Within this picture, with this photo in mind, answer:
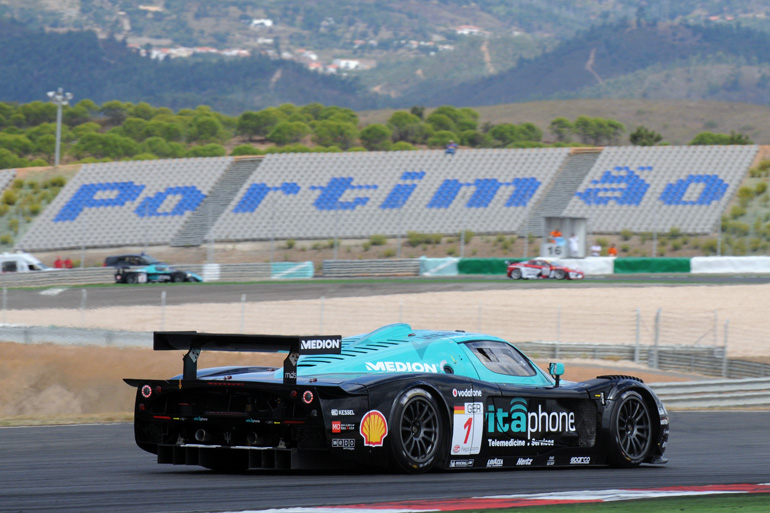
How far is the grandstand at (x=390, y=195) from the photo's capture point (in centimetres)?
5775

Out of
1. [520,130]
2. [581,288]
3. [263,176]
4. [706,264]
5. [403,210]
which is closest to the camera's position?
[581,288]

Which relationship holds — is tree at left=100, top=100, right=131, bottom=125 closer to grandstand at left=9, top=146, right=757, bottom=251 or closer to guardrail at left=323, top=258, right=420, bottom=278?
grandstand at left=9, top=146, right=757, bottom=251

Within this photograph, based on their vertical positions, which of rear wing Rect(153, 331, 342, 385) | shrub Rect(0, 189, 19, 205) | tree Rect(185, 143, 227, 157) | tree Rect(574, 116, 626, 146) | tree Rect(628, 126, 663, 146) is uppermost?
tree Rect(574, 116, 626, 146)

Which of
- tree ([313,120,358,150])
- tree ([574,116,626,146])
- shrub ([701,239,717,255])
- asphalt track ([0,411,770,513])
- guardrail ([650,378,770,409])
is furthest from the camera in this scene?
tree ([574,116,626,146])

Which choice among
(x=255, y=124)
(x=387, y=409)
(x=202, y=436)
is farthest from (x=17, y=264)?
(x=255, y=124)

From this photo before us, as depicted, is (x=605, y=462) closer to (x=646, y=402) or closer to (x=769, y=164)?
(x=646, y=402)

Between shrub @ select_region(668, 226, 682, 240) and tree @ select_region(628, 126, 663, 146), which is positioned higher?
tree @ select_region(628, 126, 663, 146)

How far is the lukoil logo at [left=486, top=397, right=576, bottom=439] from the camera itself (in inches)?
346

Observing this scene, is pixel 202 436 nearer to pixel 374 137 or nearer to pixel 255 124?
pixel 374 137

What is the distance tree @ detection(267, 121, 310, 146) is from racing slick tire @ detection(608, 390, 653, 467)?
3597 inches

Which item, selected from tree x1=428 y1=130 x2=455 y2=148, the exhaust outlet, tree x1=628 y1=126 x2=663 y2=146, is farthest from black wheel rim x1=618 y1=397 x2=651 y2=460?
tree x1=428 y1=130 x2=455 y2=148

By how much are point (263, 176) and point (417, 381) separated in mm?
57031

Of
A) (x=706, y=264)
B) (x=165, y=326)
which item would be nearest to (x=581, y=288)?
(x=706, y=264)

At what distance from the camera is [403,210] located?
59875 mm
